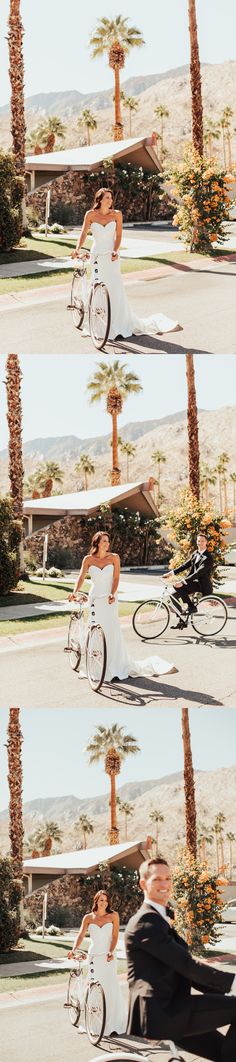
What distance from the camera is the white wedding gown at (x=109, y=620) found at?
536 inches

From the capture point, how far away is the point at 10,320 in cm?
1567

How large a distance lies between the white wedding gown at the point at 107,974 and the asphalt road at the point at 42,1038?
0.27 metres

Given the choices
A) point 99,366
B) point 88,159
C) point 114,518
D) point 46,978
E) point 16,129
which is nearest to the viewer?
point 46,978

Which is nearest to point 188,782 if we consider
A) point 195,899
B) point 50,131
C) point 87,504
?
point 195,899

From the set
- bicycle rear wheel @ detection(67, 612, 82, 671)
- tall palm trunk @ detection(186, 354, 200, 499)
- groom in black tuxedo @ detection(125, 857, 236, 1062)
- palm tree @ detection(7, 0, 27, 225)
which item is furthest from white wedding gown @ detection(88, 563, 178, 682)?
palm tree @ detection(7, 0, 27, 225)

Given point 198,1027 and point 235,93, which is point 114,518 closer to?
point 198,1027

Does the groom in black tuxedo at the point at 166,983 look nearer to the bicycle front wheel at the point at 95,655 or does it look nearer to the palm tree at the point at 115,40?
the bicycle front wheel at the point at 95,655

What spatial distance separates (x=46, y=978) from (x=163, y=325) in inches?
375

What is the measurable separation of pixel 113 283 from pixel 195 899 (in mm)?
9462

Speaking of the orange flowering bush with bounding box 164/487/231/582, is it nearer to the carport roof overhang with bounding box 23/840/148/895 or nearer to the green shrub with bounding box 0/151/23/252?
the green shrub with bounding box 0/151/23/252

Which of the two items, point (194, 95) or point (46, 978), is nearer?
point (46, 978)

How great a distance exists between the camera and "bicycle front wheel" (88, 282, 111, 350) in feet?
47.6

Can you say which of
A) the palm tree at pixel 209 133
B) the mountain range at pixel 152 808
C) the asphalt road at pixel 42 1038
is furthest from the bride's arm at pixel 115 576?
the mountain range at pixel 152 808

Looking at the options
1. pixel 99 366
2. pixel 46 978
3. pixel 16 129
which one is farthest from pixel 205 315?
pixel 99 366
